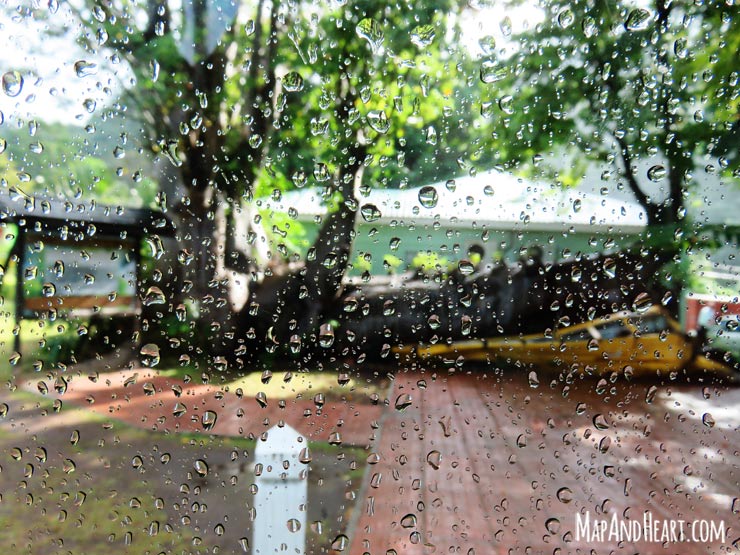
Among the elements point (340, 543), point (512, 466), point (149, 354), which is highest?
point (149, 354)

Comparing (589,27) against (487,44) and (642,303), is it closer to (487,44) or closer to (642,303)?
(487,44)

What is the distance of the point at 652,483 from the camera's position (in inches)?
20.6

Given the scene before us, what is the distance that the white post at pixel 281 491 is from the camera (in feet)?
1.67

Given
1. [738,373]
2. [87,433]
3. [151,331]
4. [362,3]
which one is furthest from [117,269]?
[738,373]

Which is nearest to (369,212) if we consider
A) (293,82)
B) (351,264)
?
(351,264)

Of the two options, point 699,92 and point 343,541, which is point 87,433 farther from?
point 699,92

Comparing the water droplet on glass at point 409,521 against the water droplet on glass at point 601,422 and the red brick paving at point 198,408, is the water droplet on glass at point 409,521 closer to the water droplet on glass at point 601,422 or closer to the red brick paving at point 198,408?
the red brick paving at point 198,408

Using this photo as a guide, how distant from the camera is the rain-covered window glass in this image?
19.0 inches

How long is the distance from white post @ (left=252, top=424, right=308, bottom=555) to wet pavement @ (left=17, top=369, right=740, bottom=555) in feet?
0.07

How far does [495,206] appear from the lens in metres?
0.49

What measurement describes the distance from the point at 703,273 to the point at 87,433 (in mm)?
768

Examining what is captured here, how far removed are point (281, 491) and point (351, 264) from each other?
0.29 m

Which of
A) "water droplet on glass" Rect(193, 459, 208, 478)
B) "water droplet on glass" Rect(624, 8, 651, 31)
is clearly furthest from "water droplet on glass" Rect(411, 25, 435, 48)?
"water droplet on glass" Rect(193, 459, 208, 478)

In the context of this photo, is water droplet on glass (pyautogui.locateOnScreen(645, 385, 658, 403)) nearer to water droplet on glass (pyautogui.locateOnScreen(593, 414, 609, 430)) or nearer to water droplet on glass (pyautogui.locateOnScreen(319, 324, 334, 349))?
water droplet on glass (pyautogui.locateOnScreen(593, 414, 609, 430))
